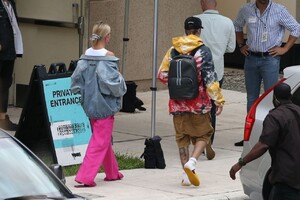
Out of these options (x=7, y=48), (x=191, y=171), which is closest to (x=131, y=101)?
(x=7, y=48)

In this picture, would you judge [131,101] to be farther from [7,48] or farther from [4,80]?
[7,48]

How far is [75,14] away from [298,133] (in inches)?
321

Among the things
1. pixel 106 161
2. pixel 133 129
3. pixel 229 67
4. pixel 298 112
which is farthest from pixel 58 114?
pixel 229 67

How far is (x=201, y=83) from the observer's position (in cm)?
1062

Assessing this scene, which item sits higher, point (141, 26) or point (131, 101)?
point (141, 26)

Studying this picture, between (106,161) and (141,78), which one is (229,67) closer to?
(141,78)

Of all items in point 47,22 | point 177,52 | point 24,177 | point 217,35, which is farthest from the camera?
point 47,22

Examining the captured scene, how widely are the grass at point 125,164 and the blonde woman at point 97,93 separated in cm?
77

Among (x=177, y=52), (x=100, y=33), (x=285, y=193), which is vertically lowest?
(x=285, y=193)

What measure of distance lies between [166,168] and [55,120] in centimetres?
145

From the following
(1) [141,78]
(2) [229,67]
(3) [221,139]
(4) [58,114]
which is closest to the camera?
(4) [58,114]

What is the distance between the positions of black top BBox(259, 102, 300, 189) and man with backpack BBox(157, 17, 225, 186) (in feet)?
8.91

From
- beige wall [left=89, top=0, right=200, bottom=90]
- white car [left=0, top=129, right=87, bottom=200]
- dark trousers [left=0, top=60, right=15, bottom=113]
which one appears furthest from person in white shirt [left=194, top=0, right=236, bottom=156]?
white car [left=0, top=129, right=87, bottom=200]

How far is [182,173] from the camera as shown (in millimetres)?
10828
